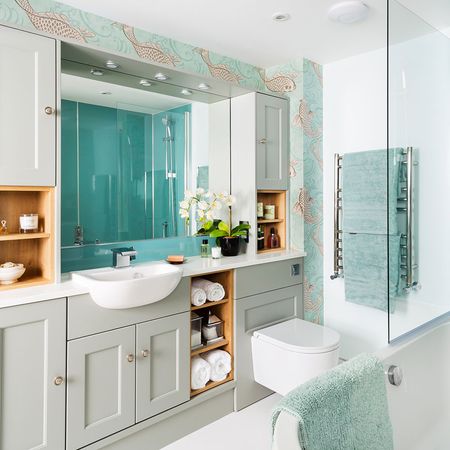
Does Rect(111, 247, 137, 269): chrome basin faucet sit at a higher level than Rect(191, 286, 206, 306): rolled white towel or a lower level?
higher

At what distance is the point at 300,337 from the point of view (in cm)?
245

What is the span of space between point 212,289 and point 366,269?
119 centimetres

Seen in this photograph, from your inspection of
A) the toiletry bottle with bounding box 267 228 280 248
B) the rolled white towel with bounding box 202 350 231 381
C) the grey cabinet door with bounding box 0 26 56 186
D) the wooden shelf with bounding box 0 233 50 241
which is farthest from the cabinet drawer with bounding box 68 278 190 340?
the toiletry bottle with bounding box 267 228 280 248

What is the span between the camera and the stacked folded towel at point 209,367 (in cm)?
234

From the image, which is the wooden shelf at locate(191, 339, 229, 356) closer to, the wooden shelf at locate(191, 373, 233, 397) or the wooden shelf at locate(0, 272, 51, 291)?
the wooden shelf at locate(191, 373, 233, 397)

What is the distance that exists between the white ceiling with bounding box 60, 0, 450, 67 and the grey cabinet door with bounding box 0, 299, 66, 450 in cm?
169

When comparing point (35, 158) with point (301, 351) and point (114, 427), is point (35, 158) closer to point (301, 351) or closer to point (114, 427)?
point (114, 427)

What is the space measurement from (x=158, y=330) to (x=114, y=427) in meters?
0.51

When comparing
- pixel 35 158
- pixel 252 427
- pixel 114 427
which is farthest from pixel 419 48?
pixel 114 427

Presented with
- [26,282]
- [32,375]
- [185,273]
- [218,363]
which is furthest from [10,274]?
[218,363]

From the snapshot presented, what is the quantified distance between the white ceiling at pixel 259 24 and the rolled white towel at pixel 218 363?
82.2 inches

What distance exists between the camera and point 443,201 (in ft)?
7.04

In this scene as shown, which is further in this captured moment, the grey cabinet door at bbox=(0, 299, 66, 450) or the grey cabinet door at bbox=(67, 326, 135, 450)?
the grey cabinet door at bbox=(67, 326, 135, 450)

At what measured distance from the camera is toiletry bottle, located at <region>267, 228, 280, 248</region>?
3.05 metres
